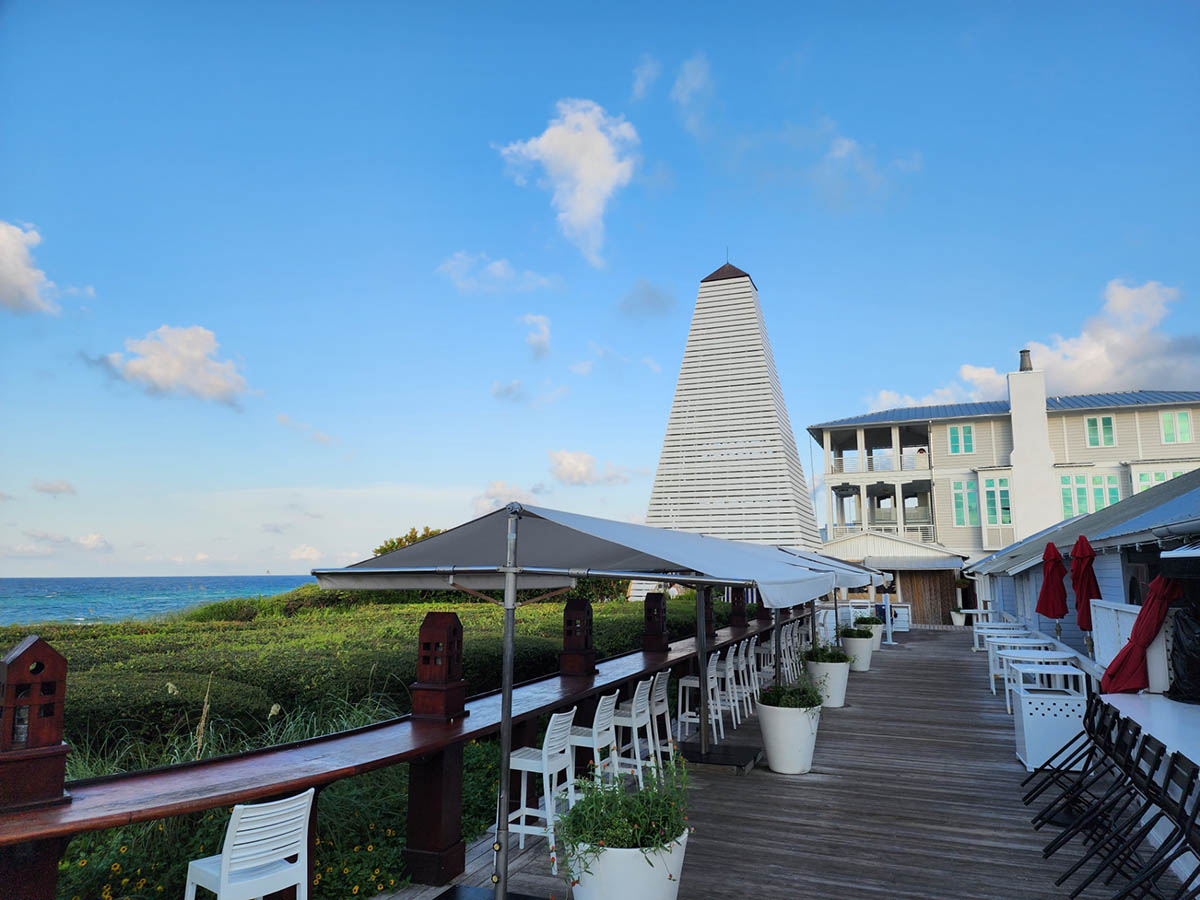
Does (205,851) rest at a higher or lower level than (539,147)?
lower

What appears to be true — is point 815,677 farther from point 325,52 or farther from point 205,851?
point 325,52

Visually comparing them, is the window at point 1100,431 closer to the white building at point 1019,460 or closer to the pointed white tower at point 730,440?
the white building at point 1019,460

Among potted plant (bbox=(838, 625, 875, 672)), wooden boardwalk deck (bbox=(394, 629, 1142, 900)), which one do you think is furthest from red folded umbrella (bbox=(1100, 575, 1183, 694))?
potted plant (bbox=(838, 625, 875, 672))

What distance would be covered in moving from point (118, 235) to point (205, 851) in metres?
16.0

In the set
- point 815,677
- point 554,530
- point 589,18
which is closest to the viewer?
point 554,530

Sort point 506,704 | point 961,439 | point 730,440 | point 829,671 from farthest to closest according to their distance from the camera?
point 961,439
point 730,440
point 829,671
point 506,704

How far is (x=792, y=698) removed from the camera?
23.9 ft

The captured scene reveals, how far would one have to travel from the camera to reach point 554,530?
12.7 feet

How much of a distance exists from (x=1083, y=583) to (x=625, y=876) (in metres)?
7.91

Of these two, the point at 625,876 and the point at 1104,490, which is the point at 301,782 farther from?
the point at 1104,490

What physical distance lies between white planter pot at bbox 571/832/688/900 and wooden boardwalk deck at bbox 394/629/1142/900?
99 cm

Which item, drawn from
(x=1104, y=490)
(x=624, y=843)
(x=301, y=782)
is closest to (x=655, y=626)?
(x=624, y=843)

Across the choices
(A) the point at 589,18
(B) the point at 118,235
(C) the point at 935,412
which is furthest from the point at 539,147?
(C) the point at 935,412

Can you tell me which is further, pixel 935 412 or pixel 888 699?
pixel 935 412
